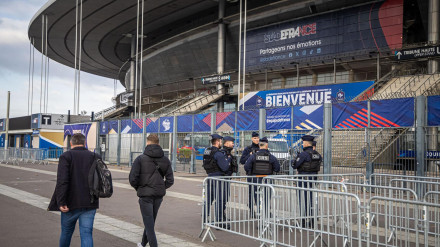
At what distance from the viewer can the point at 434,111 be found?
1409 cm

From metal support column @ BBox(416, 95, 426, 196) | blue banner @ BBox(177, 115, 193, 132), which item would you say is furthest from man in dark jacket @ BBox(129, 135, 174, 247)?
blue banner @ BBox(177, 115, 193, 132)

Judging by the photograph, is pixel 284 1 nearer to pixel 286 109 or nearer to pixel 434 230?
pixel 286 109

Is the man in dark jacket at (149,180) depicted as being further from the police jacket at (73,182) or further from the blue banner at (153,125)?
the blue banner at (153,125)

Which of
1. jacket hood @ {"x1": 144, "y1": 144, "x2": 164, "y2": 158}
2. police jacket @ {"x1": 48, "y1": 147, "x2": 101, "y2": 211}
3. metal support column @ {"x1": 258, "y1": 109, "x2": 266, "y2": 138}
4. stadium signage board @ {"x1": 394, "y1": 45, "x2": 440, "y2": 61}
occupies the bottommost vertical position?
police jacket @ {"x1": 48, "y1": 147, "x2": 101, "y2": 211}

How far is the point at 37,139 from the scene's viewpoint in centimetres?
4675

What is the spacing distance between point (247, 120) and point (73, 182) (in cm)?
1512

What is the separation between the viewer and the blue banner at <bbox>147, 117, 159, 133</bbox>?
26.8 metres

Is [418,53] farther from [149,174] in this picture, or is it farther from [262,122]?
[149,174]

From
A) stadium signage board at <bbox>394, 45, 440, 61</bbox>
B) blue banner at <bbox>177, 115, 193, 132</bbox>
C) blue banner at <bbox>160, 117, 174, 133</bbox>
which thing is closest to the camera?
blue banner at <bbox>177, 115, 193, 132</bbox>

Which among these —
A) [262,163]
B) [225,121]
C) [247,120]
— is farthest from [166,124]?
[262,163]

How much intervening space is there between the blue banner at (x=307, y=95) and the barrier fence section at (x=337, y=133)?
9838mm

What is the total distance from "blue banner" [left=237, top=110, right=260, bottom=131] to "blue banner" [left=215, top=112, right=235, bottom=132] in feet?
1.69

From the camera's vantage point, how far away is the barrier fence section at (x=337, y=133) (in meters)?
14.5

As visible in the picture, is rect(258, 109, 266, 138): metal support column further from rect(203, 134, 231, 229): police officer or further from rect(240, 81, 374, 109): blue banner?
rect(240, 81, 374, 109): blue banner
